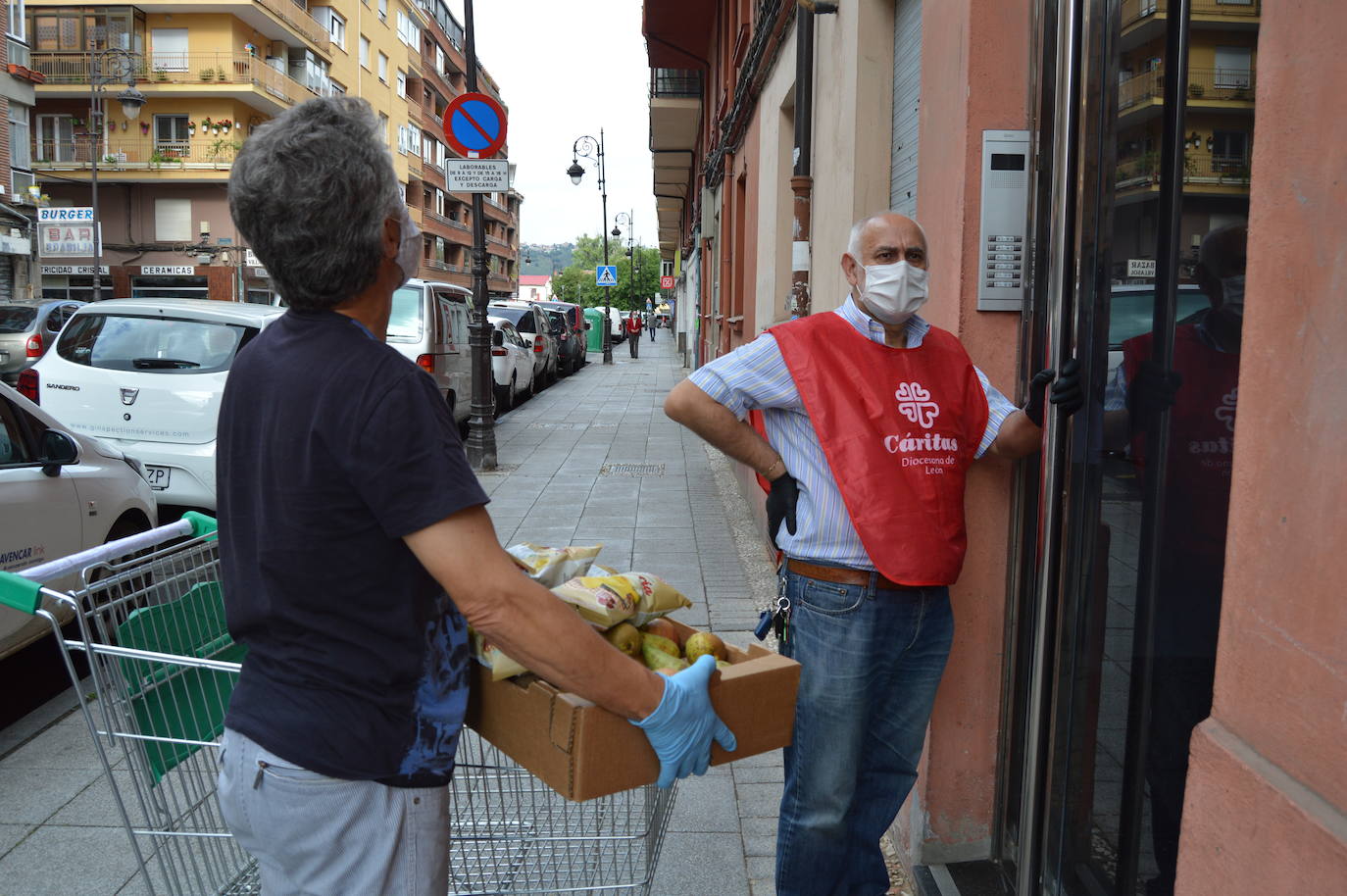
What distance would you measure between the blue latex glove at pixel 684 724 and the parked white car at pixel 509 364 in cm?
1625

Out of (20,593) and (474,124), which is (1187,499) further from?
(474,124)

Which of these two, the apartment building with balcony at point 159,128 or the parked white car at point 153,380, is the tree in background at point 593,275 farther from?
the parked white car at point 153,380

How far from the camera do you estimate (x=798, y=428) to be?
2.89 metres

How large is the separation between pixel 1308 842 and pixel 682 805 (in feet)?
9.05

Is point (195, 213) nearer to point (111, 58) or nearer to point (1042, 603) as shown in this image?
point (111, 58)

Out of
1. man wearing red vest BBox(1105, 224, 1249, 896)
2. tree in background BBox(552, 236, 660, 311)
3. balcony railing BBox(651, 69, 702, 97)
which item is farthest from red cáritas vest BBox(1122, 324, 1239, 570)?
tree in background BBox(552, 236, 660, 311)

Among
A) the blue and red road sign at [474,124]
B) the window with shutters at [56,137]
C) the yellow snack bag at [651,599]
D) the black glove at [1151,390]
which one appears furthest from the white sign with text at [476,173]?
the window with shutters at [56,137]

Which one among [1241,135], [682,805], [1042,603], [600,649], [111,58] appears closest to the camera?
[600,649]

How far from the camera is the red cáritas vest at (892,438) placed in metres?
2.72

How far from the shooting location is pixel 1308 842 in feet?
5.17

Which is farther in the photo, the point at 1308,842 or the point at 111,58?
the point at 111,58

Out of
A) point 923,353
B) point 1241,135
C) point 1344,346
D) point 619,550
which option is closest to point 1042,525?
point 923,353

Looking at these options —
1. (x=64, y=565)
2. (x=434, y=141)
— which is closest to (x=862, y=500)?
(x=64, y=565)

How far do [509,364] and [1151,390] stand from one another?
16.9 m
